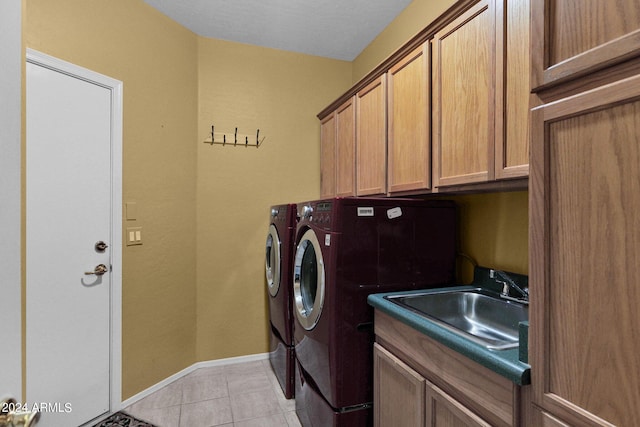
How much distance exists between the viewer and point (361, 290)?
4.99 feet

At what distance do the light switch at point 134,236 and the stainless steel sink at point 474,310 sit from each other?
5.67 feet

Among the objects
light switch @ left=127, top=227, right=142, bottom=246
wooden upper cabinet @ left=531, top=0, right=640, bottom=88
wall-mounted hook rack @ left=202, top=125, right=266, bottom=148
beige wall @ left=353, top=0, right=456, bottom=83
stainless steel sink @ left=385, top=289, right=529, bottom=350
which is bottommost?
stainless steel sink @ left=385, top=289, right=529, bottom=350

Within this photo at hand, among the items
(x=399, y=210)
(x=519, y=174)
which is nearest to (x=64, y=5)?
(x=399, y=210)

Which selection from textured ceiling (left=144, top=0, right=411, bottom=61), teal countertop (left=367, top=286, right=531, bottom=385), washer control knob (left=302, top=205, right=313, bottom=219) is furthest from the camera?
textured ceiling (left=144, top=0, right=411, bottom=61)

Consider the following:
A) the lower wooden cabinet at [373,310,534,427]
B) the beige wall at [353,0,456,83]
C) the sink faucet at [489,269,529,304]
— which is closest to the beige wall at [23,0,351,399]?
the beige wall at [353,0,456,83]

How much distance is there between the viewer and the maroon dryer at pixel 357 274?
1479mm

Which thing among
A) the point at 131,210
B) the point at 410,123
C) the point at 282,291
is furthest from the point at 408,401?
the point at 131,210

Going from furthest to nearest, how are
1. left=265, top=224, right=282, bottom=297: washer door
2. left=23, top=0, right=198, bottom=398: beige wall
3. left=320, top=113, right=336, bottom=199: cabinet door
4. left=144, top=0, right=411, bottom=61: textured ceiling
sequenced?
left=320, top=113, right=336, bottom=199: cabinet door
left=265, top=224, right=282, bottom=297: washer door
left=144, top=0, right=411, bottom=61: textured ceiling
left=23, top=0, right=198, bottom=398: beige wall

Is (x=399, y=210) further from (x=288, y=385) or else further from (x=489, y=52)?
(x=288, y=385)

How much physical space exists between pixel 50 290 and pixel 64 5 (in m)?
1.59

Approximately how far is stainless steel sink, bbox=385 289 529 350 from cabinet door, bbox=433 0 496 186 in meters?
0.57

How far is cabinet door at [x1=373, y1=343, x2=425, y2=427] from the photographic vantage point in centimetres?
118

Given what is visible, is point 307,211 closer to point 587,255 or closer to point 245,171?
point 245,171

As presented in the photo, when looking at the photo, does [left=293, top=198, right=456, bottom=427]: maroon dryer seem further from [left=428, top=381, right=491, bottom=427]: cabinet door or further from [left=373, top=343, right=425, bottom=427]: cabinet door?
[left=428, top=381, right=491, bottom=427]: cabinet door
